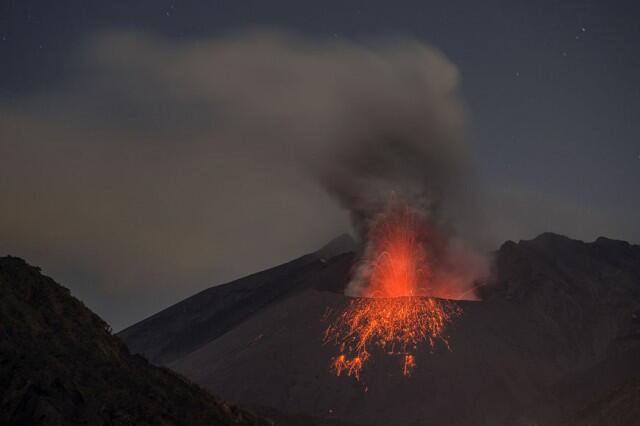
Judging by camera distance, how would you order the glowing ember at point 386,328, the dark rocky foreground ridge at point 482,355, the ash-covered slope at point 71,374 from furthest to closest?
1. the glowing ember at point 386,328
2. the dark rocky foreground ridge at point 482,355
3. the ash-covered slope at point 71,374

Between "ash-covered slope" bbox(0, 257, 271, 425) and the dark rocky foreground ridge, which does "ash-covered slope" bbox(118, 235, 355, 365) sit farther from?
"ash-covered slope" bbox(0, 257, 271, 425)

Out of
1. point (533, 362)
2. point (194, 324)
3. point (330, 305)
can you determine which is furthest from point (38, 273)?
point (194, 324)

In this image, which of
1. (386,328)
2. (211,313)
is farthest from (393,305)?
(211,313)

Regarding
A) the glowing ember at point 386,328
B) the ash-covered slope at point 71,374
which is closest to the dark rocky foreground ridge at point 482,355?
the glowing ember at point 386,328

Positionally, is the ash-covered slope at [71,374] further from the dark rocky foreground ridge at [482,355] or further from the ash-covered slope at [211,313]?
the ash-covered slope at [211,313]

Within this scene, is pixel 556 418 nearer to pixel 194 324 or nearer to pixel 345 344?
pixel 345 344
